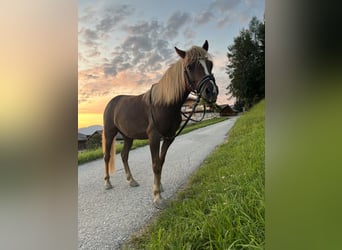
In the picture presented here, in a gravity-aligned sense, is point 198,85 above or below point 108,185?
above

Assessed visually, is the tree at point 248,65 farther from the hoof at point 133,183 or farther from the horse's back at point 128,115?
the hoof at point 133,183

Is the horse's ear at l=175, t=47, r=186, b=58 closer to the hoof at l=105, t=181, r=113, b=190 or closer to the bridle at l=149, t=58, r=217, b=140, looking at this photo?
the bridle at l=149, t=58, r=217, b=140

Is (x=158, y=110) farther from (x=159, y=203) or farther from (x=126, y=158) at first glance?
(x=159, y=203)

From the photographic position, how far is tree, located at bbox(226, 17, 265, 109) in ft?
4.40

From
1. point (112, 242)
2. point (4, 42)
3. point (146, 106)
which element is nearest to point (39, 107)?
point (4, 42)

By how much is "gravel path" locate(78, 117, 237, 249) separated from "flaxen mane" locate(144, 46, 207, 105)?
18 cm

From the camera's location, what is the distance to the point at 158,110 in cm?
146

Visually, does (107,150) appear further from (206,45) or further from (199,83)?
(206,45)

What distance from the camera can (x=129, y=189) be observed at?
145 centimetres

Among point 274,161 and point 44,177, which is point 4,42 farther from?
point 274,161

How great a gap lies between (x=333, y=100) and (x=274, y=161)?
1.05 ft

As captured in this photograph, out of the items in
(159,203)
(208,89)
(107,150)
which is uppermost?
(208,89)

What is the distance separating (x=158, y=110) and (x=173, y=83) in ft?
0.45

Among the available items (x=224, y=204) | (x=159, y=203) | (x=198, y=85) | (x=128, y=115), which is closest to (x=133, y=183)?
(x=159, y=203)
